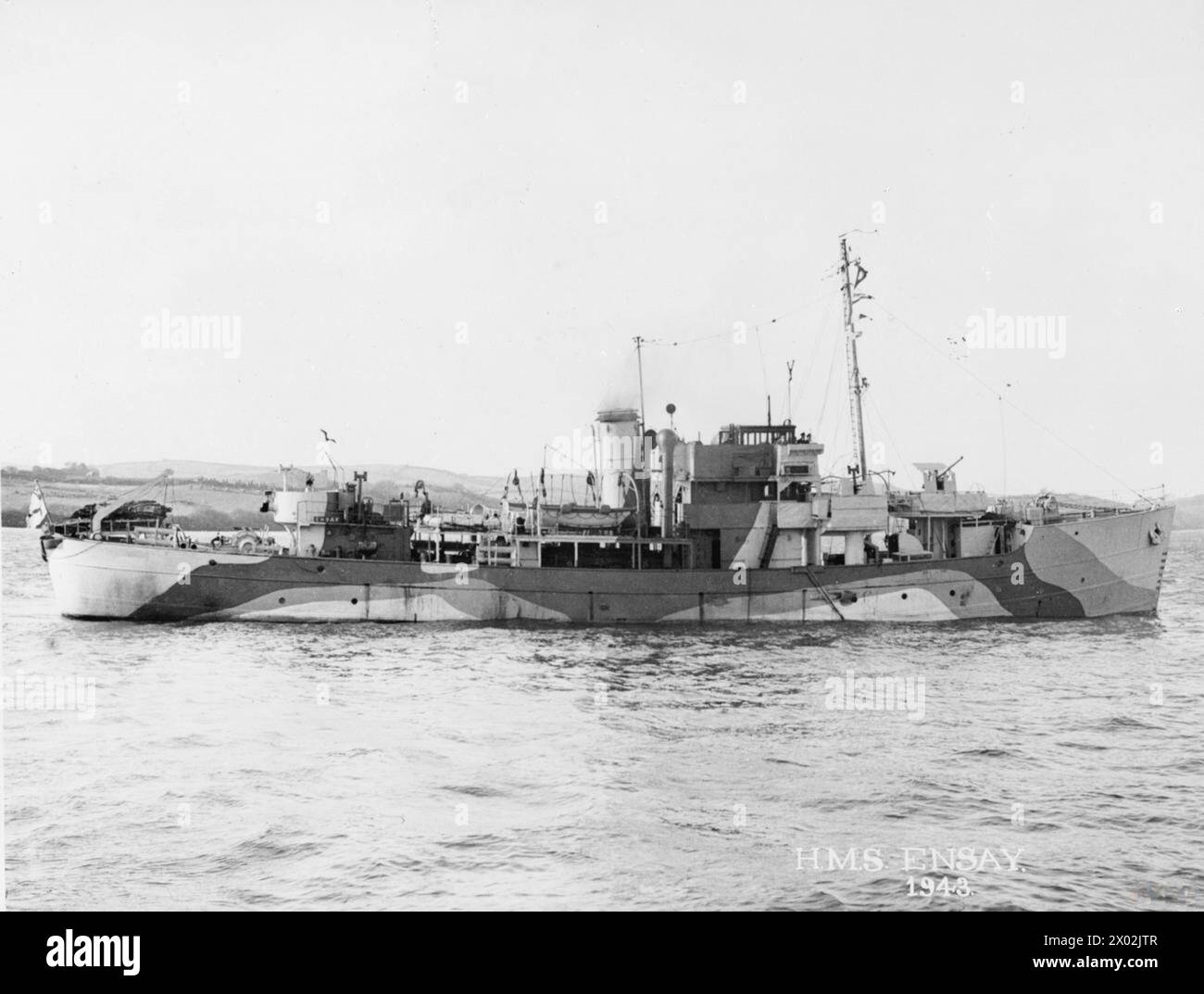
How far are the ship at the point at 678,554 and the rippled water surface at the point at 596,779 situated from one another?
20.0ft

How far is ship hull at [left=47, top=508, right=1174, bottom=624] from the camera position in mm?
34844

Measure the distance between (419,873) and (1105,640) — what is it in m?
27.3

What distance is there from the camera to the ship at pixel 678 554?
115 ft

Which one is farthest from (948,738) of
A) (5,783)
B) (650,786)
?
(5,783)

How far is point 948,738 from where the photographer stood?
18.7 metres

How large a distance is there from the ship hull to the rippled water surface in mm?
5930

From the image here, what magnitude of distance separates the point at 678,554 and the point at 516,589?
6213 mm
